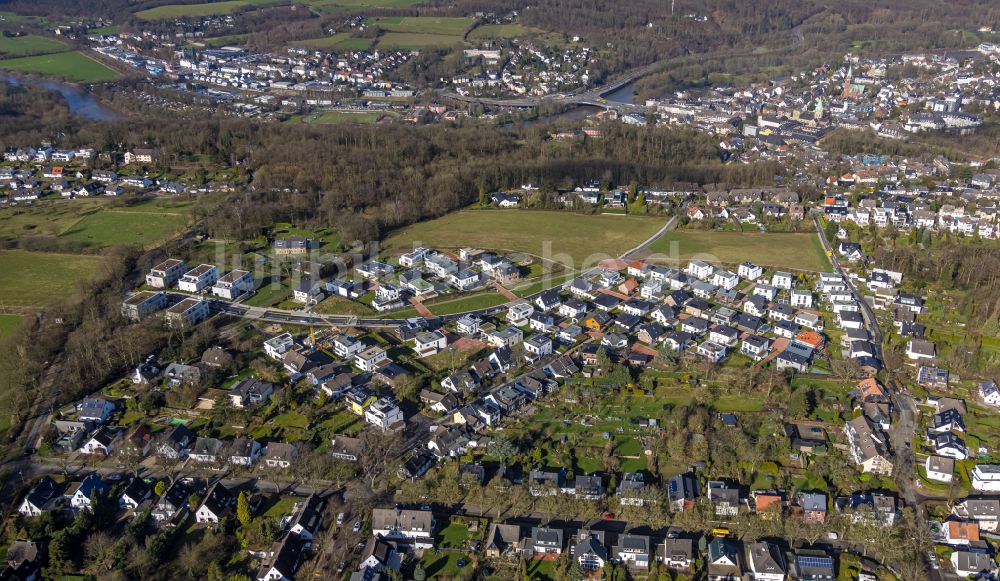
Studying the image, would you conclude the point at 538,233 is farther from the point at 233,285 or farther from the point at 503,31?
the point at 503,31

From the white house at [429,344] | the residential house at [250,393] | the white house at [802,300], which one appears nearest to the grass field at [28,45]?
the residential house at [250,393]

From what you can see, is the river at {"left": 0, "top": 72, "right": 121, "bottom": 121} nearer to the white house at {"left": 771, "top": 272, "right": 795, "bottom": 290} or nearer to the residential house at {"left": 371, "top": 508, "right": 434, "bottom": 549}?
the white house at {"left": 771, "top": 272, "right": 795, "bottom": 290}

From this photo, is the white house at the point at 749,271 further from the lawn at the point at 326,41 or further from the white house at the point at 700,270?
the lawn at the point at 326,41

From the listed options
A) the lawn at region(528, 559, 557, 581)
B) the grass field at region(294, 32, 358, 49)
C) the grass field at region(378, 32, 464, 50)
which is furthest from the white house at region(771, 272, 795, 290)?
the grass field at region(294, 32, 358, 49)

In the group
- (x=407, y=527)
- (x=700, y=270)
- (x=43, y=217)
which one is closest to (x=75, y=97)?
(x=43, y=217)

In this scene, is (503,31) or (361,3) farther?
(361,3)
